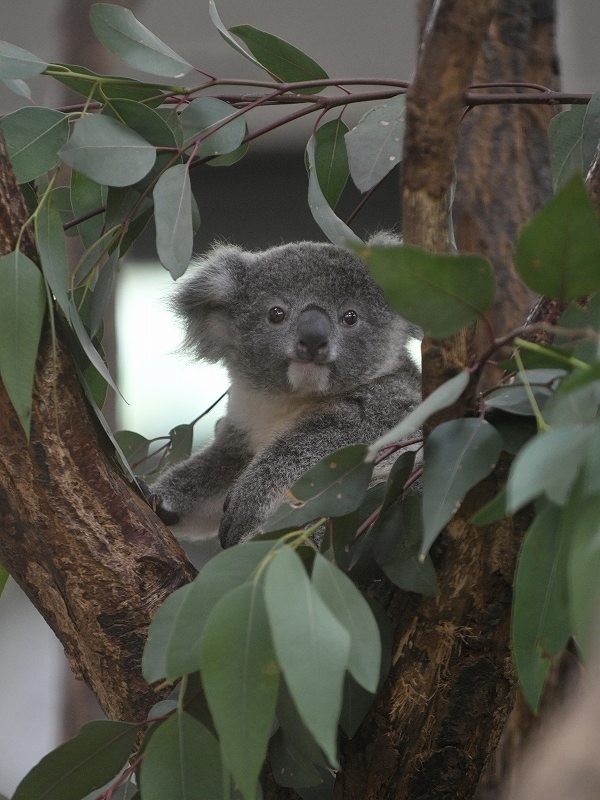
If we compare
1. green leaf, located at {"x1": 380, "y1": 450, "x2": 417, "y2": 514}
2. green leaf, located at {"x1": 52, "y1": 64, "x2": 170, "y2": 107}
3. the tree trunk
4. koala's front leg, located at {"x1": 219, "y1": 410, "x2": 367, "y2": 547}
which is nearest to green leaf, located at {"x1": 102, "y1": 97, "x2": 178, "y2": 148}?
green leaf, located at {"x1": 52, "y1": 64, "x2": 170, "y2": 107}

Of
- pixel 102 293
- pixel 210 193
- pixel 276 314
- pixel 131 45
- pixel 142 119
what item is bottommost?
pixel 276 314

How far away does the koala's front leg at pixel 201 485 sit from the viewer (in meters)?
2.47

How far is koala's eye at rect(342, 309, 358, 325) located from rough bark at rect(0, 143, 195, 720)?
1027 millimetres

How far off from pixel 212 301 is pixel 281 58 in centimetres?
88

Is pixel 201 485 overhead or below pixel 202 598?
below

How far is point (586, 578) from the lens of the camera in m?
0.74

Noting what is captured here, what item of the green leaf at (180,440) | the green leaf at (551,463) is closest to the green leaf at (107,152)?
the green leaf at (551,463)

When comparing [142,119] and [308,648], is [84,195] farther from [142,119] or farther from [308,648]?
[308,648]

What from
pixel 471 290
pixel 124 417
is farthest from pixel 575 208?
pixel 124 417

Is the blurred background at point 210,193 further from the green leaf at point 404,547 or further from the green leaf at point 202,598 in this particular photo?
the green leaf at point 202,598

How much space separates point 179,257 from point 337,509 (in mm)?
572

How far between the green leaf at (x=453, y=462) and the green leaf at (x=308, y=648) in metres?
0.18

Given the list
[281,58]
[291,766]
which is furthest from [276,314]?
[291,766]

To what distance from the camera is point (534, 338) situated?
1.31 m
